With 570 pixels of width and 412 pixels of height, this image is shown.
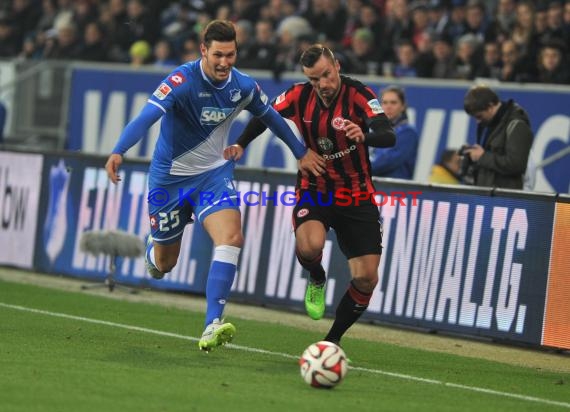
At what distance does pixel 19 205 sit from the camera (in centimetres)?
1609

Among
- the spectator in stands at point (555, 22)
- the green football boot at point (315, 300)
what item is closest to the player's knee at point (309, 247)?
the green football boot at point (315, 300)

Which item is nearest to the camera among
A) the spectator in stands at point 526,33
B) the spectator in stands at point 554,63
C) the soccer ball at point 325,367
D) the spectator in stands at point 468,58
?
the soccer ball at point 325,367

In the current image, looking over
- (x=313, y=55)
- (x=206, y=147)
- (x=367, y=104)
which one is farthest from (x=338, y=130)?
(x=206, y=147)

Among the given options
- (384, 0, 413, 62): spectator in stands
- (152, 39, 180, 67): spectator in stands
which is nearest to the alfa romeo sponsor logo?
(384, 0, 413, 62): spectator in stands

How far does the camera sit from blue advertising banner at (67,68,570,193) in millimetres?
15523

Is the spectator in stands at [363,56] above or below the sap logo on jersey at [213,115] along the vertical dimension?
above

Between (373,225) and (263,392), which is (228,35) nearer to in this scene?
(373,225)

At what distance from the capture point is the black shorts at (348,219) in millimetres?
9805

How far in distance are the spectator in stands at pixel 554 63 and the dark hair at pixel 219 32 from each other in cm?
674

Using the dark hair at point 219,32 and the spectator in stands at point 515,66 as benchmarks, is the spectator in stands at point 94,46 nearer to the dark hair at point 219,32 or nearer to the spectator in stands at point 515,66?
the spectator in stands at point 515,66

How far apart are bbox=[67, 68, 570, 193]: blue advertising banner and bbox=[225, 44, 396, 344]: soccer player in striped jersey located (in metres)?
6.03

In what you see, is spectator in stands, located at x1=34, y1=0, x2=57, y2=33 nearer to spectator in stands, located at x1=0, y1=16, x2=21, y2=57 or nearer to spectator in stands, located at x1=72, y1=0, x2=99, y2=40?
spectator in stands, located at x1=0, y1=16, x2=21, y2=57

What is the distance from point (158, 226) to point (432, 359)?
252cm

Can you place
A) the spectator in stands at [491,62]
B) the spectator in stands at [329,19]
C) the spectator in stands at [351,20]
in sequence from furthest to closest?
1. the spectator in stands at [329,19]
2. the spectator in stands at [351,20]
3. the spectator in stands at [491,62]
